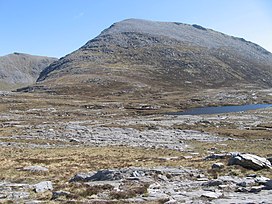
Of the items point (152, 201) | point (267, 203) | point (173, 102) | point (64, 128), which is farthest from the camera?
point (173, 102)

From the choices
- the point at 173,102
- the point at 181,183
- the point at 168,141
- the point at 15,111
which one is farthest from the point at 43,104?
the point at 181,183

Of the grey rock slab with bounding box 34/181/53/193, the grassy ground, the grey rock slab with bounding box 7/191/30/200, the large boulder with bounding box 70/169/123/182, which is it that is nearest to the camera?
the grey rock slab with bounding box 7/191/30/200

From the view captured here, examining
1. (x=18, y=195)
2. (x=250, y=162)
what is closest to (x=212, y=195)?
(x=250, y=162)

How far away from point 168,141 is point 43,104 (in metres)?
93.4

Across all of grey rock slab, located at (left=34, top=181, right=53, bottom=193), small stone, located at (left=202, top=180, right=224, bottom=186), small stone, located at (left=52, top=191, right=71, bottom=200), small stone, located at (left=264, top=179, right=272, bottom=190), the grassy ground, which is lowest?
the grassy ground

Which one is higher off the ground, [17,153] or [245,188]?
[245,188]

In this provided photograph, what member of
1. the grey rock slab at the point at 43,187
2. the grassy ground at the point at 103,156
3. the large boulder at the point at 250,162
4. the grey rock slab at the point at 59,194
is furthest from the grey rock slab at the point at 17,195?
the large boulder at the point at 250,162

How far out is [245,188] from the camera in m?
21.7

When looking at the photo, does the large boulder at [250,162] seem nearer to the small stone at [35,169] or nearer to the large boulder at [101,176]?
the large boulder at [101,176]

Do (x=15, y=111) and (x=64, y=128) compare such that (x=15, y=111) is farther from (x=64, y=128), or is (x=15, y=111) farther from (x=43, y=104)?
(x=64, y=128)

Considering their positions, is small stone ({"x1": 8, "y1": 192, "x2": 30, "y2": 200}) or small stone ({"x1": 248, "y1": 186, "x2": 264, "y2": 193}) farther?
small stone ({"x1": 8, "y1": 192, "x2": 30, "y2": 200})

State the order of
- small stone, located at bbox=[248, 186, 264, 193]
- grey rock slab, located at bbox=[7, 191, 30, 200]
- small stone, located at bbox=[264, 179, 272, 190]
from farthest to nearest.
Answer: grey rock slab, located at bbox=[7, 191, 30, 200]
small stone, located at bbox=[264, 179, 272, 190]
small stone, located at bbox=[248, 186, 264, 193]

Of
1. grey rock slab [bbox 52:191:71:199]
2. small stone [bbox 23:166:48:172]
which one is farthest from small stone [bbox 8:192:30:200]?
small stone [bbox 23:166:48:172]

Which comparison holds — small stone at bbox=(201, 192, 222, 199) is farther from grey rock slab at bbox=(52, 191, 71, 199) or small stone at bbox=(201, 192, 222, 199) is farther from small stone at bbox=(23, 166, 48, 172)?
small stone at bbox=(23, 166, 48, 172)
